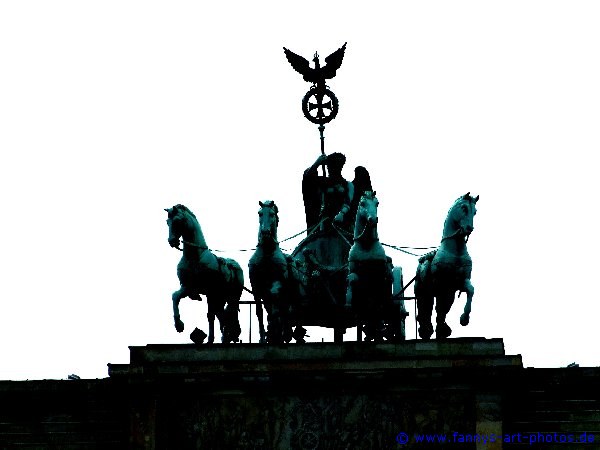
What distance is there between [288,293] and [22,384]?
4176 millimetres

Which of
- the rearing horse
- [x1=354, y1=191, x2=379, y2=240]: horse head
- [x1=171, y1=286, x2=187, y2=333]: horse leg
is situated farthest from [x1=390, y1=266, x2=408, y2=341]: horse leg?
[x1=171, y1=286, x2=187, y2=333]: horse leg

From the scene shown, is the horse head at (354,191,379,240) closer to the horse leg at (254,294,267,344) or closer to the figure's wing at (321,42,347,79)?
the horse leg at (254,294,267,344)

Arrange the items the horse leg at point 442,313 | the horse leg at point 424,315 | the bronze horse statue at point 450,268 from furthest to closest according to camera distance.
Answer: the horse leg at point 424,315, the horse leg at point 442,313, the bronze horse statue at point 450,268

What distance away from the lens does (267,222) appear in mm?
48188

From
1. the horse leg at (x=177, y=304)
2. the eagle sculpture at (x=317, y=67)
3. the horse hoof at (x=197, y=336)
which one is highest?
the eagle sculpture at (x=317, y=67)

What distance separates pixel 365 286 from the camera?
48.1m

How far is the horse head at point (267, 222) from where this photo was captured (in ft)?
158

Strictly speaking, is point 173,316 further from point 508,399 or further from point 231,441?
point 508,399

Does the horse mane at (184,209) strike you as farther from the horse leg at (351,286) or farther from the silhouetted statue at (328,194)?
the silhouetted statue at (328,194)

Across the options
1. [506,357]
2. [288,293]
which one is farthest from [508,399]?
[288,293]

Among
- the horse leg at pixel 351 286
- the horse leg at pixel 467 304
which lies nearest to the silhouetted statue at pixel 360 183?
the horse leg at pixel 351 286

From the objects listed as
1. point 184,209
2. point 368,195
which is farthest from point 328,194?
point 184,209

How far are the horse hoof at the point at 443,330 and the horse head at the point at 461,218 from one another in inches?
51.1

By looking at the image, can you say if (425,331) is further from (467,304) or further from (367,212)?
(367,212)
